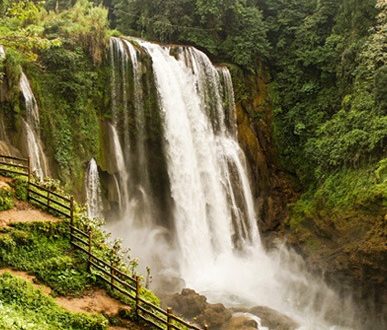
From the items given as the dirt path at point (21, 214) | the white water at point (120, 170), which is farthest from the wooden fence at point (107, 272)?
the white water at point (120, 170)

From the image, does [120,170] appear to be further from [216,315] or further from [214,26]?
[214,26]

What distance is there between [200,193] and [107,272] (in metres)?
12.0

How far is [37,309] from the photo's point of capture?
9.38 meters

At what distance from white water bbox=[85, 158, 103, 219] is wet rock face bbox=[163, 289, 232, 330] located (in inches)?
182

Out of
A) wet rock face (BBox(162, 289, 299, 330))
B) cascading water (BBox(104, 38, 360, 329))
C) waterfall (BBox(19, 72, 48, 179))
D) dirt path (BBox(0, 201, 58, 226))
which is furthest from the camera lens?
cascading water (BBox(104, 38, 360, 329))

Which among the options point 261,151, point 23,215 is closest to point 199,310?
point 23,215

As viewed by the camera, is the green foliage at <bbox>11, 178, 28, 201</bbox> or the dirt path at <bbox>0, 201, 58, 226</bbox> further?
the green foliage at <bbox>11, 178, 28, 201</bbox>

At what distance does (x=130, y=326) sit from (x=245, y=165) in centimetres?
1569

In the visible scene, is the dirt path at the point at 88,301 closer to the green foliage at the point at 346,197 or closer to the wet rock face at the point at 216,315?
the wet rock face at the point at 216,315

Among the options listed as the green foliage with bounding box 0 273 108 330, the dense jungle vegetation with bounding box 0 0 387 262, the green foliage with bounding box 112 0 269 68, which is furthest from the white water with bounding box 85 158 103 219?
the green foliage with bounding box 112 0 269 68

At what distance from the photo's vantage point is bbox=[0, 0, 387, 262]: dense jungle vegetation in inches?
720

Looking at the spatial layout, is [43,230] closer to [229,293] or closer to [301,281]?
[229,293]

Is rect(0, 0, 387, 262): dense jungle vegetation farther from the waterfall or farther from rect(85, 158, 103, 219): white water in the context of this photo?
rect(85, 158, 103, 219): white water

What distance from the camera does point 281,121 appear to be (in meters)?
26.4
